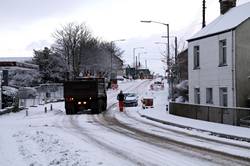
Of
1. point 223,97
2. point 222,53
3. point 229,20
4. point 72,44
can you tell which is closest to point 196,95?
point 223,97

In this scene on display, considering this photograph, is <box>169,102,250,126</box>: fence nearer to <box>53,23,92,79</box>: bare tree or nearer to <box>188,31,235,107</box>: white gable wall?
<box>188,31,235,107</box>: white gable wall

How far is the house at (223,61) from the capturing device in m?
33.8

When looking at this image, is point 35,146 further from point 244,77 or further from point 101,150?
point 244,77

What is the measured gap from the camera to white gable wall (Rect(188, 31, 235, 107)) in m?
34.4

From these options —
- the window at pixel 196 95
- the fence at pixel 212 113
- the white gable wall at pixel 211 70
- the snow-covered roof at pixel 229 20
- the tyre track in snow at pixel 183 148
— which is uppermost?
the snow-covered roof at pixel 229 20

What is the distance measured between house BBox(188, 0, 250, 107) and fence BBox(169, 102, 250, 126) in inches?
122

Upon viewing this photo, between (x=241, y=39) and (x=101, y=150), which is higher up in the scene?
(x=241, y=39)

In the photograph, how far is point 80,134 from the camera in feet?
77.2

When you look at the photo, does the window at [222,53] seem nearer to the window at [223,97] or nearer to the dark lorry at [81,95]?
the window at [223,97]

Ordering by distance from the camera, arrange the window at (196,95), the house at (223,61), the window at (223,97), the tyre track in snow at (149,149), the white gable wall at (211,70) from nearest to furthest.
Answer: the tyre track in snow at (149,149) < the house at (223,61) < the white gable wall at (211,70) < the window at (223,97) < the window at (196,95)

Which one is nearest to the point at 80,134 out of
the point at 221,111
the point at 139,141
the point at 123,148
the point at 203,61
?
the point at 139,141

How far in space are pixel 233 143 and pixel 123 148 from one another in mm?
4566

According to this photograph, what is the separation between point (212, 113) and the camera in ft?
94.7

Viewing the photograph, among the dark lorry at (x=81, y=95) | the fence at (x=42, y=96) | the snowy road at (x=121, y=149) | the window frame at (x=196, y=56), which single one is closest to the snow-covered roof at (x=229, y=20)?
the window frame at (x=196, y=56)
